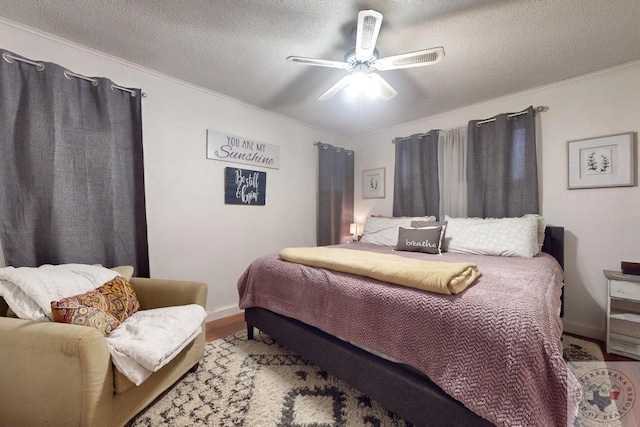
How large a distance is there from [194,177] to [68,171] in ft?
2.99

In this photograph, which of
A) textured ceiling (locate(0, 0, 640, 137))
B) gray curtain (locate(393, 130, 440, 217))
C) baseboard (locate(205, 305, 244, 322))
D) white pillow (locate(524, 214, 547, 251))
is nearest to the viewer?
textured ceiling (locate(0, 0, 640, 137))

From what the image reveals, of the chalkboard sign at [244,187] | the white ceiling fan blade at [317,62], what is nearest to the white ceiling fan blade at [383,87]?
the white ceiling fan blade at [317,62]

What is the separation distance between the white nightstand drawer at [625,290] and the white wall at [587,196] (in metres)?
0.37

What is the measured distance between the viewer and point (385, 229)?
3004 mm

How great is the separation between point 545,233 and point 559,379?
2.13 m

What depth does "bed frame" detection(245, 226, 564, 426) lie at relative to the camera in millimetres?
1022

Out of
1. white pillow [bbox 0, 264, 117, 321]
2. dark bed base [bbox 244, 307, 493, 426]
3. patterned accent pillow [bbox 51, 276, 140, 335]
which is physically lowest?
dark bed base [bbox 244, 307, 493, 426]

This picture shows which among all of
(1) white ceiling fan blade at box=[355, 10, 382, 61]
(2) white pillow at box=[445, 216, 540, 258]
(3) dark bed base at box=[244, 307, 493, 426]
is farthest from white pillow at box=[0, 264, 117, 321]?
(2) white pillow at box=[445, 216, 540, 258]

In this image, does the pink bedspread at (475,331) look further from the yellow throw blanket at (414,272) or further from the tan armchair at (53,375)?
the tan armchair at (53,375)

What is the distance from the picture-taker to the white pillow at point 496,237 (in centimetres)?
212

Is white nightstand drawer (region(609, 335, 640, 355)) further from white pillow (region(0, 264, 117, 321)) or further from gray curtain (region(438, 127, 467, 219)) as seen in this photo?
white pillow (region(0, 264, 117, 321))

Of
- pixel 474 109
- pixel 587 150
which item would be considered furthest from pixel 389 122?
pixel 587 150

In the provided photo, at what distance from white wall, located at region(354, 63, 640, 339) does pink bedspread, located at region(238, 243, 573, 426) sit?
120cm

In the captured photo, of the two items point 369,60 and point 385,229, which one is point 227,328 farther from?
point 369,60
